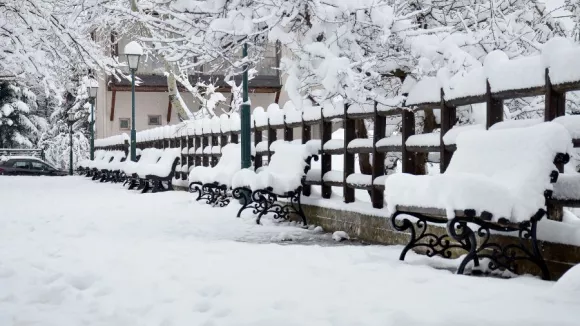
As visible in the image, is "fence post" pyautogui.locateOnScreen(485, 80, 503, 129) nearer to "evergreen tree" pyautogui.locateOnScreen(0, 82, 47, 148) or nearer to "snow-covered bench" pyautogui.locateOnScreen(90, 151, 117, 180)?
"snow-covered bench" pyautogui.locateOnScreen(90, 151, 117, 180)

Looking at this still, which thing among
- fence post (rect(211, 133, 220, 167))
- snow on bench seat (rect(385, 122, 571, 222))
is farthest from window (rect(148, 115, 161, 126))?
snow on bench seat (rect(385, 122, 571, 222))

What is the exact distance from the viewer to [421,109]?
26.4ft

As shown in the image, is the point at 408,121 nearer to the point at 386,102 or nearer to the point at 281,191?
the point at 386,102

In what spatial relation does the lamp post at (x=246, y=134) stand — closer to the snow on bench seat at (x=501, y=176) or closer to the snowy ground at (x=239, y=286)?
the snowy ground at (x=239, y=286)

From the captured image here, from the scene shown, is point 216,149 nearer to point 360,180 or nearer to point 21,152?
point 360,180

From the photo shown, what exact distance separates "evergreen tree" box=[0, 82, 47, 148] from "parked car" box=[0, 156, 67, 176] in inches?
335

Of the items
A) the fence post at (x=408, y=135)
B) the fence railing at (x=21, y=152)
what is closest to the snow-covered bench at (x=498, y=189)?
the fence post at (x=408, y=135)

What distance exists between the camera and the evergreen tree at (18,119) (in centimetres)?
4722

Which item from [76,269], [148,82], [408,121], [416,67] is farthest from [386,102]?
[148,82]

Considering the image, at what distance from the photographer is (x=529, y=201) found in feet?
17.4

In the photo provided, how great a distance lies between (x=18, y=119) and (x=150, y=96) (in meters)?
15.2

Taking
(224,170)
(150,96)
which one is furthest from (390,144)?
(150,96)

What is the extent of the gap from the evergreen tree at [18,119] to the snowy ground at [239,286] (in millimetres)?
40651

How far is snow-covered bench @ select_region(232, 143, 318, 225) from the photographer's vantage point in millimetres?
10242
